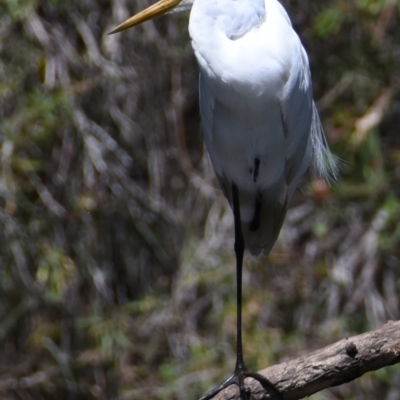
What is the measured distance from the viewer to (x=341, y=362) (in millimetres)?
1651

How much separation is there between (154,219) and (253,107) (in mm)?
1253

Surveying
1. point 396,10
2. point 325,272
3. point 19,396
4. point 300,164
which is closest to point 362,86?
point 396,10

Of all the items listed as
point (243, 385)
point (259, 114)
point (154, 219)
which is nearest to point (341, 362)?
point (243, 385)

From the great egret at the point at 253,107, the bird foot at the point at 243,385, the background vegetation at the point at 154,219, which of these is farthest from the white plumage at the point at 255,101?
the background vegetation at the point at 154,219

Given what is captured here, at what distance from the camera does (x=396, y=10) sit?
2.79 metres

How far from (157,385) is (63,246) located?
535mm

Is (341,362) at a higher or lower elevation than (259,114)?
lower

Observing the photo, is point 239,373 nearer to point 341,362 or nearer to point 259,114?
point 341,362

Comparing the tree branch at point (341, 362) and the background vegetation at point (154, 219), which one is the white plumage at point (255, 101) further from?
the background vegetation at point (154, 219)

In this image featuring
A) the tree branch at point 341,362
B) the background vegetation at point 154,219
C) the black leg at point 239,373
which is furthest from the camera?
the background vegetation at point 154,219

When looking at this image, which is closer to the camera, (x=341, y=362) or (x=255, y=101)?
(x=341, y=362)

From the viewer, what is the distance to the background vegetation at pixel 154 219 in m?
2.77

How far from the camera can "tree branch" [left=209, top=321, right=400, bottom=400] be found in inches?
64.8

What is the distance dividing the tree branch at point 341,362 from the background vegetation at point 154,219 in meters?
0.94
